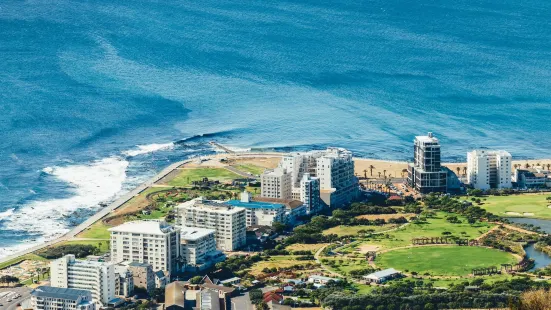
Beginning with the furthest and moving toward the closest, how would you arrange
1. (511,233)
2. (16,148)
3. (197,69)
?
(197,69) < (16,148) < (511,233)

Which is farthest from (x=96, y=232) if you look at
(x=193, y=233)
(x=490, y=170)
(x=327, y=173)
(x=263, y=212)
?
(x=490, y=170)

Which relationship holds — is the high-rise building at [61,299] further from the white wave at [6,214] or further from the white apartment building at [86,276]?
the white wave at [6,214]

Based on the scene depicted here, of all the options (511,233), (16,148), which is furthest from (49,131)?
(511,233)

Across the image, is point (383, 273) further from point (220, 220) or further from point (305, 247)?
point (220, 220)

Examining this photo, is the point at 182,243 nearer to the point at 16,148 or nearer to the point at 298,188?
the point at 298,188

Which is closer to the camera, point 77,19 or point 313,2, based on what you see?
point 77,19

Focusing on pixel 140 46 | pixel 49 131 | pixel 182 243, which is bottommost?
pixel 182 243

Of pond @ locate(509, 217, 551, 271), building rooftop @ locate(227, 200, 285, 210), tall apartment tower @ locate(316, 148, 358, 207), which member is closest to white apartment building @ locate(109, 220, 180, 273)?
building rooftop @ locate(227, 200, 285, 210)
